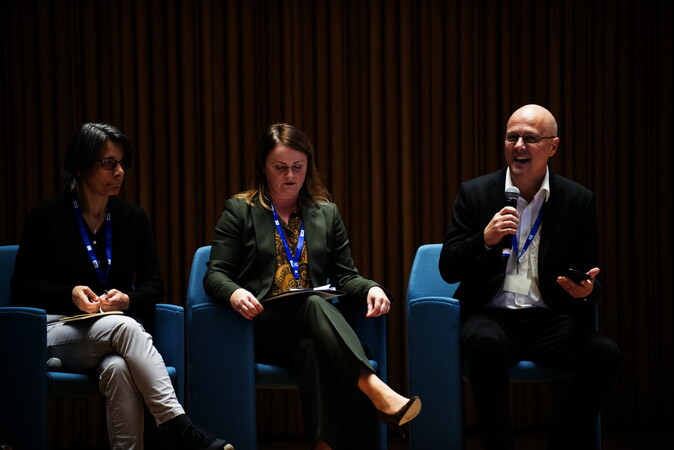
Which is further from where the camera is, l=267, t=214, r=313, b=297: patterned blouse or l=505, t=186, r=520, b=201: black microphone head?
l=267, t=214, r=313, b=297: patterned blouse

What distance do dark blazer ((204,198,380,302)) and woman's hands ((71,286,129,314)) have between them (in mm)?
342

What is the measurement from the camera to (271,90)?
4598 millimetres

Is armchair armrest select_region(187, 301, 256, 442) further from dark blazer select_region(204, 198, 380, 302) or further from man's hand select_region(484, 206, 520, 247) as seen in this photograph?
man's hand select_region(484, 206, 520, 247)

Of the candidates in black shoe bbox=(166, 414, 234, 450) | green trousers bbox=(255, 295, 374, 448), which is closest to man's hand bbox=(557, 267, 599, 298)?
green trousers bbox=(255, 295, 374, 448)

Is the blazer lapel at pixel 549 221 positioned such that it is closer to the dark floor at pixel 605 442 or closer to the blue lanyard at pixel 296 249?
the blue lanyard at pixel 296 249

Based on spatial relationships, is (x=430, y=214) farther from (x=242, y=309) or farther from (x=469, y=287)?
(x=242, y=309)

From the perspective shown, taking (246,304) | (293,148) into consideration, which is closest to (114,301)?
(246,304)

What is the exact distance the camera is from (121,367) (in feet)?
10.3

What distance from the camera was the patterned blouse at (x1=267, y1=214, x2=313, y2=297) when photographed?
11.5 ft

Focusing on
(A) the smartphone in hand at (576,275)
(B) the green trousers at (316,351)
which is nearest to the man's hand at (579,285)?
(A) the smartphone in hand at (576,275)

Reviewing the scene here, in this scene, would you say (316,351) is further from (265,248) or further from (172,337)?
(172,337)

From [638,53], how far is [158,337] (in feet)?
10.00

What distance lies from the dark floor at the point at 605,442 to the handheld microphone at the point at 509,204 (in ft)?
4.35

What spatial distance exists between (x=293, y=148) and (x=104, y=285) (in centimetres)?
97
